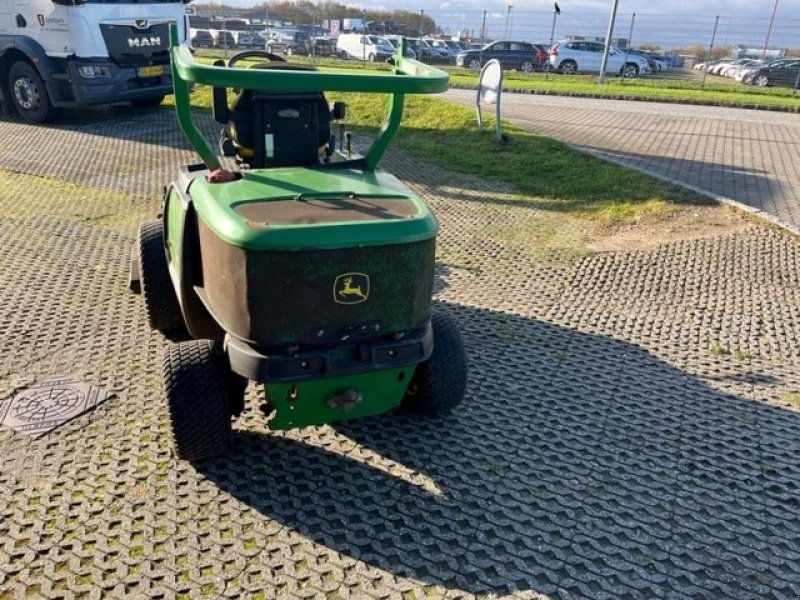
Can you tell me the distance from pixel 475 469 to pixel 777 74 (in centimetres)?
2749

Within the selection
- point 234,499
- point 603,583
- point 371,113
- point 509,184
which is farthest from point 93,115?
point 603,583

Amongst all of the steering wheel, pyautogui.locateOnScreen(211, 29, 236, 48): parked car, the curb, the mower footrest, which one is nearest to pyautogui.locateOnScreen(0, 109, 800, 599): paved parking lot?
the mower footrest

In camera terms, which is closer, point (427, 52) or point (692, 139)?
point (692, 139)

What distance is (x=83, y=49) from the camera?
9750 mm

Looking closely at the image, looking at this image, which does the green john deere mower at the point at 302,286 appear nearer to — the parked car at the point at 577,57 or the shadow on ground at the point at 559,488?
the shadow on ground at the point at 559,488

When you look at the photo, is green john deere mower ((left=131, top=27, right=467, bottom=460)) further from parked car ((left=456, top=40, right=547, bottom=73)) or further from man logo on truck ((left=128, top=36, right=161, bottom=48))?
parked car ((left=456, top=40, right=547, bottom=73))

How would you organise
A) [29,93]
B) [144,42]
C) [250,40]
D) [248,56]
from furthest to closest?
Answer: [250,40]
[29,93]
[144,42]
[248,56]

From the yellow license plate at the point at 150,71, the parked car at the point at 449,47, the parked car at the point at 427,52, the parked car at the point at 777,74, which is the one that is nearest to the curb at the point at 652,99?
the yellow license plate at the point at 150,71

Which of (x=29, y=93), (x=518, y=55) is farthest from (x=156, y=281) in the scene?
(x=518, y=55)

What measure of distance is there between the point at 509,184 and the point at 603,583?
6.30m

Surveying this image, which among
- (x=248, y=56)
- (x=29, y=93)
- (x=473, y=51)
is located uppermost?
(x=248, y=56)

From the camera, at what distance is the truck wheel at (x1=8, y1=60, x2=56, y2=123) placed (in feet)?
34.6

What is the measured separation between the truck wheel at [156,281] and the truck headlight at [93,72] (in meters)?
6.77

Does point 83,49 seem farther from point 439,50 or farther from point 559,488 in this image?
point 439,50
